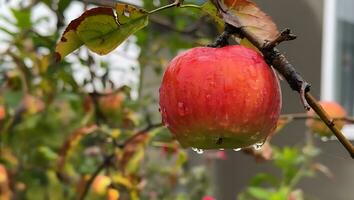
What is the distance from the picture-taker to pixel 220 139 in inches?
26.6

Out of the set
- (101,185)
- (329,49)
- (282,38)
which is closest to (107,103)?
(101,185)

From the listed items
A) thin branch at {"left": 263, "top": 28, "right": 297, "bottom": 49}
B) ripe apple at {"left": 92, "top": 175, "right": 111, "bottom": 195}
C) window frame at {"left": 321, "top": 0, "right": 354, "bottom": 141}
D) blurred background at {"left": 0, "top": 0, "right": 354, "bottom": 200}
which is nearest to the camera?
thin branch at {"left": 263, "top": 28, "right": 297, "bottom": 49}

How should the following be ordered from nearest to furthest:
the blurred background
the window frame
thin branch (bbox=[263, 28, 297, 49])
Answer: thin branch (bbox=[263, 28, 297, 49]) → the blurred background → the window frame

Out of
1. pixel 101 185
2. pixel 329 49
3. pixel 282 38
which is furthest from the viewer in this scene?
pixel 329 49

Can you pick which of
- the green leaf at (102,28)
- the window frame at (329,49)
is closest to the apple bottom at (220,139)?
the green leaf at (102,28)

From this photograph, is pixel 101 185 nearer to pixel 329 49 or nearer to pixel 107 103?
pixel 107 103

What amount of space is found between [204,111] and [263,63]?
2.9 inches

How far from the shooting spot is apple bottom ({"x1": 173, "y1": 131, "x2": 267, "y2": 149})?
2.19 ft

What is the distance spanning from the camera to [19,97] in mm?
2111

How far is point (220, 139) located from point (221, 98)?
42mm

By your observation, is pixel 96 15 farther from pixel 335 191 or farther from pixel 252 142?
pixel 335 191

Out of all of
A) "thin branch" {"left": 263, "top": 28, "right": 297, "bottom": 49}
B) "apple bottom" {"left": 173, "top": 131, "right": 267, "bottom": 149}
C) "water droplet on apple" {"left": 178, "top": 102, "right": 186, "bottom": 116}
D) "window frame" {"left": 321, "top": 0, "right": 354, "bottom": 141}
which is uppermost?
"thin branch" {"left": 263, "top": 28, "right": 297, "bottom": 49}

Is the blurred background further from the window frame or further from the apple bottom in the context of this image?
the apple bottom

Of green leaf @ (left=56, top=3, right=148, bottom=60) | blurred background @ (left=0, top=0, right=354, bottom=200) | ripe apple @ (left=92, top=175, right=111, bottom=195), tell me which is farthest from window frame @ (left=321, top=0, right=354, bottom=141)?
green leaf @ (left=56, top=3, right=148, bottom=60)
